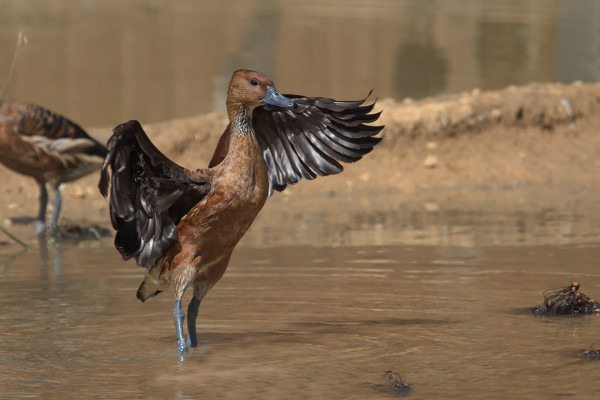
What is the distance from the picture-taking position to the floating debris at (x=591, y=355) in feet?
21.0

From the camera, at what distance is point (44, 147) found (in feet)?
35.2

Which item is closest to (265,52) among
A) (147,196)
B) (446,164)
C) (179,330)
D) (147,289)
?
(446,164)

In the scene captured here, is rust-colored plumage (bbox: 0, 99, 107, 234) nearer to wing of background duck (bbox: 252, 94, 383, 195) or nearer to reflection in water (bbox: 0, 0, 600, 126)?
wing of background duck (bbox: 252, 94, 383, 195)

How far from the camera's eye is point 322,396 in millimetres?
5855

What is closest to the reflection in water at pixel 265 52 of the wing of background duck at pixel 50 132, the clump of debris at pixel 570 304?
the wing of background duck at pixel 50 132

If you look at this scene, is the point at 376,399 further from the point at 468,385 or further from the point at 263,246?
the point at 263,246

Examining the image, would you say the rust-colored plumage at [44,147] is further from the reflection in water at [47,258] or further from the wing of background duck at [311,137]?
the wing of background duck at [311,137]

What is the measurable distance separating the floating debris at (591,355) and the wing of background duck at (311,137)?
1.89 metres

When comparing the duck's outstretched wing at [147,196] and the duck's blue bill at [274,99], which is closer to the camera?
the duck's outstretched wing at [147,196]

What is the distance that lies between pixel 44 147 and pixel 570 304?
212 inches

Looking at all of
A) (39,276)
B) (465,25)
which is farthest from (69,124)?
(465,25)

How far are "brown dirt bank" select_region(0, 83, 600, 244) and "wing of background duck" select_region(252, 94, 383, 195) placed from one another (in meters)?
3.84

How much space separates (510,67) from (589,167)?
23.6ft

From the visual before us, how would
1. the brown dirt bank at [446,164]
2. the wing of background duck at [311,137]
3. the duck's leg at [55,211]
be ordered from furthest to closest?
the brown dirt bank at [446,164], the duck's leg at [55,211], the wing of background duck at [311,137]
